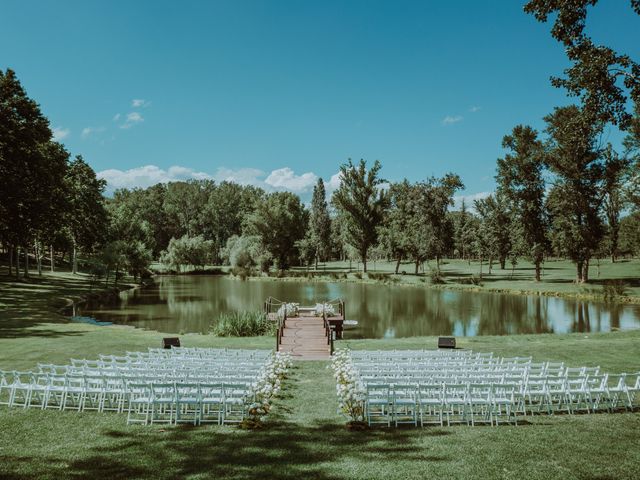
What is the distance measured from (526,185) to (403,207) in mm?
21454

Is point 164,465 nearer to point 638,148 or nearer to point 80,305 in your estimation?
point 80,305

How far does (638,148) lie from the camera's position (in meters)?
49.7

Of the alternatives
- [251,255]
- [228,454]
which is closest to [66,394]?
[228,454]

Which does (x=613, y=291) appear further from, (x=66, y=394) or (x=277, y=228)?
(x=277, y=228)

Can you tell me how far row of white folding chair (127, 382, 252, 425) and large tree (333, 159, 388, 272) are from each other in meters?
63.9

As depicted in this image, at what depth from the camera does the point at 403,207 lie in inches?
3014

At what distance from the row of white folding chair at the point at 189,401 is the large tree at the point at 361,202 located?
6394 cm

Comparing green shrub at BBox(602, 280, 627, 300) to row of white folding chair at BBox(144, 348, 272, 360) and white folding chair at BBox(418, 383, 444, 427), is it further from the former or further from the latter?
white folding chair at BBox(418, 383, 444, 427)

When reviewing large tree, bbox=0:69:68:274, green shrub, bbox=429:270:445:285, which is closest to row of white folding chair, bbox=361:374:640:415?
large tree, bbox=0:69:68:274

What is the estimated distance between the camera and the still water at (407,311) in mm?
29938

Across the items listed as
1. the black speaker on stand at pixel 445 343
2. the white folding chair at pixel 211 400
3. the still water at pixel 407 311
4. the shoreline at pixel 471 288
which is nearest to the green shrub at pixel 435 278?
the shoreline at pixel 471 288

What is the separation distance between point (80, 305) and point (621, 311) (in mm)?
42804

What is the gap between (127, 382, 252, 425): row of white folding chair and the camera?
9.48 m

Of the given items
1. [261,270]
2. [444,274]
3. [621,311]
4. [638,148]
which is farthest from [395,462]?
[261,270]
